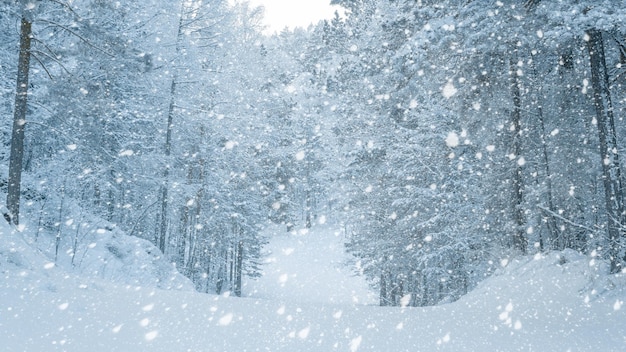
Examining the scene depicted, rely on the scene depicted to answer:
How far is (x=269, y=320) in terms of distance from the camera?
17.8 feet

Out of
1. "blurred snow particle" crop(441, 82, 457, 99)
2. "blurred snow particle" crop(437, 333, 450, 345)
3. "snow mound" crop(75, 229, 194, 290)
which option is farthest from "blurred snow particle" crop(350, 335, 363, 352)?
"snow mound" crop(75, 229, 194, 290)

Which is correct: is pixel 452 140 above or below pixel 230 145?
below

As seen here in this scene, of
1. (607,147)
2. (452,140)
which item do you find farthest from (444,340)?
(452,140)

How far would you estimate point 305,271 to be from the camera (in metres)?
36.0

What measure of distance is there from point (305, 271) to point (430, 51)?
2811 centimetres

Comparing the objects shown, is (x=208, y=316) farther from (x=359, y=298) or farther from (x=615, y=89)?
(x=359, y=298)

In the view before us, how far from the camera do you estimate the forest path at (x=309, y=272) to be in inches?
1206

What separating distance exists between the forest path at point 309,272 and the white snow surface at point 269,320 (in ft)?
59.2

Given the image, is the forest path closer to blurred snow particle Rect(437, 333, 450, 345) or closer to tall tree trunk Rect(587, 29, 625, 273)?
tall tree trunk Rect(587, 29, 625, 273)

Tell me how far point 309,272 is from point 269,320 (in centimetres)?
3084

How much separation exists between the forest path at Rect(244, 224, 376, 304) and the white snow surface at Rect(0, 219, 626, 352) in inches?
710

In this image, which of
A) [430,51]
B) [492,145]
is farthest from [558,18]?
[492,145]

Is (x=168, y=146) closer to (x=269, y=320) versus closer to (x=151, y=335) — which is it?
(x=269, y=320)

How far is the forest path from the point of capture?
3064cm
